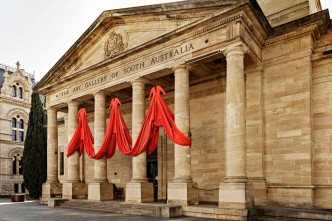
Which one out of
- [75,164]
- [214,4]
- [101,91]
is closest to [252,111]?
[214,4]

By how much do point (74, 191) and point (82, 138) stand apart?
339 cm

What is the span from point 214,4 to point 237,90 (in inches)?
157

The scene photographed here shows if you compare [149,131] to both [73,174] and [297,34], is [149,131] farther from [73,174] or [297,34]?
[297,34]

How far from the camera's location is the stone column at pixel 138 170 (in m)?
15.8

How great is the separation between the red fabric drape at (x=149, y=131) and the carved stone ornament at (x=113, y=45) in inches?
114

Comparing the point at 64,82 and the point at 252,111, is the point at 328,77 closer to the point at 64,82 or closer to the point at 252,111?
the point at 252,111

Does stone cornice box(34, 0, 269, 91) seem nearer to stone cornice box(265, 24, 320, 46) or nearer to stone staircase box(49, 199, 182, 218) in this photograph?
stone cornice box(265, 24, 320, 46)

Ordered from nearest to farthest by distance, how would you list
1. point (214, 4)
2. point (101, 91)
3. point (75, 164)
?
point (214, 4) → point (101, 91) → point (75, 164)

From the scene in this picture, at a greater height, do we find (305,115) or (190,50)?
(190,50)

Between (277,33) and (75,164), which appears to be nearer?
(277,33)

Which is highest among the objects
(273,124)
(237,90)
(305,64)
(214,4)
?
→ (214,4)

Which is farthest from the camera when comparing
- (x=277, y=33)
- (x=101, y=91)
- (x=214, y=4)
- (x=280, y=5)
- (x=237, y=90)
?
(x=101, y=91)

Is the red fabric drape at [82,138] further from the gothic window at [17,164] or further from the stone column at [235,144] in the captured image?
the gothic window at [17,164]

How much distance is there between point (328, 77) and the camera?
14.2 metres
